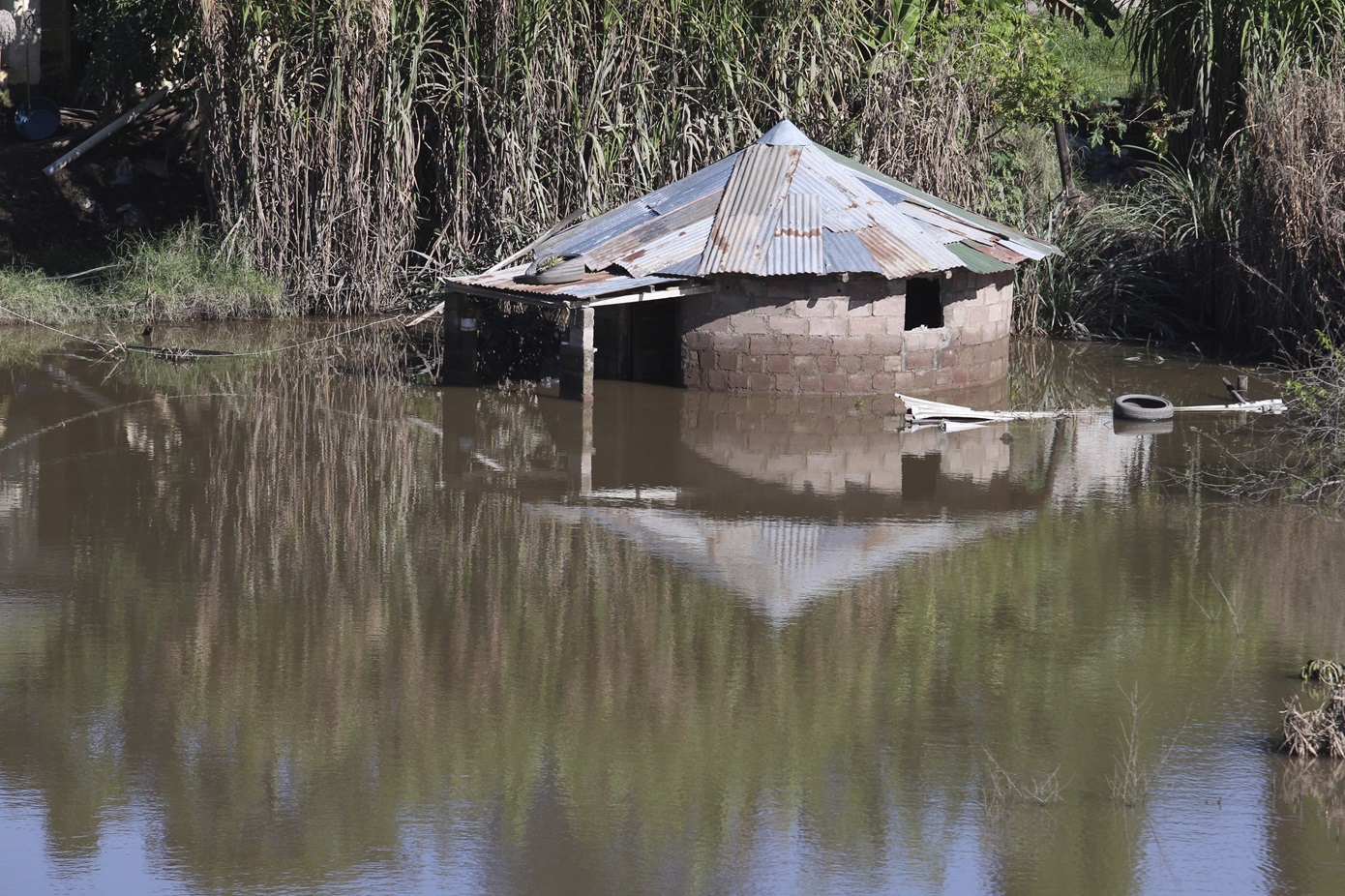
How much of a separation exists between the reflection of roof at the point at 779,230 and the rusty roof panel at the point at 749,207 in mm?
11

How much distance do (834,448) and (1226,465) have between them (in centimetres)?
277

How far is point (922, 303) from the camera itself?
16203 mm

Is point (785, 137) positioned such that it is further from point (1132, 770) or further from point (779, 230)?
point (1132, 770)

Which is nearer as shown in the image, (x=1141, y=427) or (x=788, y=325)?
(x=1141, y=427)

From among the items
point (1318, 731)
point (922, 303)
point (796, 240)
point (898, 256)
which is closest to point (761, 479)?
point (796, 240)

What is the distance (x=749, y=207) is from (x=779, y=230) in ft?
1.61

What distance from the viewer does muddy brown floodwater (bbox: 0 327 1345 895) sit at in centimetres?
604

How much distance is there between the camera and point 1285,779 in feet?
21.5

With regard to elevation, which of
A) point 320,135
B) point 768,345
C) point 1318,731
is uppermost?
point 320,135

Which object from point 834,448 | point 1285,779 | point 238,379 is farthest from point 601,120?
point 1285,779

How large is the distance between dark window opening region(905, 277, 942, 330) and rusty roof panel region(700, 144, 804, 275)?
2467 mm

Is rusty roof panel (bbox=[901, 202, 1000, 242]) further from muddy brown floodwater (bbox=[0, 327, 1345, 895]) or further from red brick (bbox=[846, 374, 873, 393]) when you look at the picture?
muddy brown floodwater (bbox=[0, 327, 1345, 895])

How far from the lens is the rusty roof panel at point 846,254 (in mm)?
13117

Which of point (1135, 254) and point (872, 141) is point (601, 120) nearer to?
point (872, 141)
